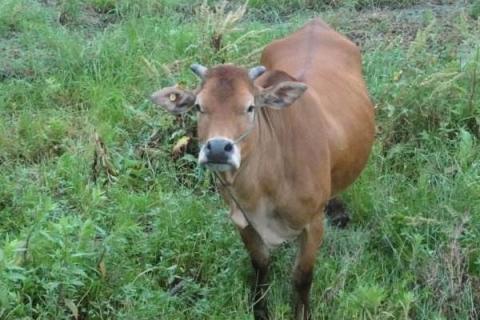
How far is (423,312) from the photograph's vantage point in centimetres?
486

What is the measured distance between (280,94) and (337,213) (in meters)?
1.38

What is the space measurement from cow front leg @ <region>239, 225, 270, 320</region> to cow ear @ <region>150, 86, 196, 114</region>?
Result: 0.72 metres

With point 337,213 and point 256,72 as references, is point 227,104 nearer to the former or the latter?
point 256,72

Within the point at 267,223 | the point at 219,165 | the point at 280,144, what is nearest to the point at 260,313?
the point at 267,223

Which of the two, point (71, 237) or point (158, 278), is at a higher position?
point (71, 237)

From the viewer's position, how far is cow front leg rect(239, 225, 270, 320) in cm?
488

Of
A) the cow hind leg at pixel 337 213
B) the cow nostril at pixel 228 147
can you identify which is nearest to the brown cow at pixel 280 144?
the cow nostril at pixel 228 147

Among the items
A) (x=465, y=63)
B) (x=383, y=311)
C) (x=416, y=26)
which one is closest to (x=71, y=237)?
(x=383, y=311)

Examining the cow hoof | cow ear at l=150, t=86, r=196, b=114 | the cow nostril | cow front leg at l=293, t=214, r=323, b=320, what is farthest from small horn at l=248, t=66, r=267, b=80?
the cow hoof

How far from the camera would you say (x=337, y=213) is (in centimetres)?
564

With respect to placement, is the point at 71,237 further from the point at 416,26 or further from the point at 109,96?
the point at 416,26

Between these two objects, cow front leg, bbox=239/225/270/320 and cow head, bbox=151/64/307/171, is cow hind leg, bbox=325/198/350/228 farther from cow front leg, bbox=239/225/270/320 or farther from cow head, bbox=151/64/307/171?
cow head, bbox=151/64/307/171

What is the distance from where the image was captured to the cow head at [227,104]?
13.4ft

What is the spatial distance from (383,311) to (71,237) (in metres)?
1.56
